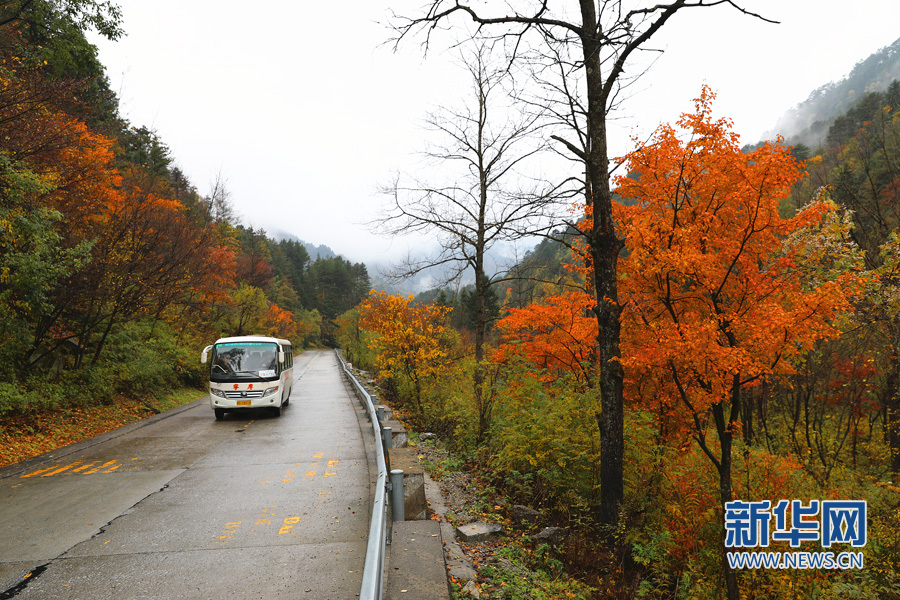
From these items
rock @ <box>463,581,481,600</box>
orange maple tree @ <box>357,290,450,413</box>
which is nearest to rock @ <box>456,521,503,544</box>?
rock @ <box>463,581,481,600</box>

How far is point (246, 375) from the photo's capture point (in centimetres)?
1337

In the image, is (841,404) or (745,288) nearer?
(745,288)

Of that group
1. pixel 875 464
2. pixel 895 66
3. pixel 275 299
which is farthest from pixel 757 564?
pixel 895 66

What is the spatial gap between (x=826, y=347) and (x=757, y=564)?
1302 cm

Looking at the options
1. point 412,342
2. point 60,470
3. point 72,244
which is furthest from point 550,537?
point 72,244

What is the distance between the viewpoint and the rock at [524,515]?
7.00 metres

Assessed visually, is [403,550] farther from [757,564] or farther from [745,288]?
[745,288]

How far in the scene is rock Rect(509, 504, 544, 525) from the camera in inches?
276

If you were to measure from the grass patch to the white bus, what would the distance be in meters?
2.77

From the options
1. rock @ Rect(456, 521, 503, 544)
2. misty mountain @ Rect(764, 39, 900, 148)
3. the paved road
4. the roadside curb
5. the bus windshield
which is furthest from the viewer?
misty mountain @ Rect(764, 39, 900, 148)

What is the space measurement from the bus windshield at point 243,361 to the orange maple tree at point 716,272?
10.8 metres

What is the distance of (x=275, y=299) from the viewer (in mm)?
69375

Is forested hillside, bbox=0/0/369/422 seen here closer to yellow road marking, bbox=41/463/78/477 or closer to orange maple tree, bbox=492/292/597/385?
yellow road marking, bbox=41/463/78/477

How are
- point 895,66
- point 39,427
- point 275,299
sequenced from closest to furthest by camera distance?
point 39,427 → point 275,299 → point 895,66
